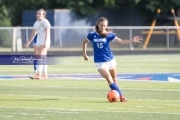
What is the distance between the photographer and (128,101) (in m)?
15.9

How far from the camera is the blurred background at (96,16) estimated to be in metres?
41.1

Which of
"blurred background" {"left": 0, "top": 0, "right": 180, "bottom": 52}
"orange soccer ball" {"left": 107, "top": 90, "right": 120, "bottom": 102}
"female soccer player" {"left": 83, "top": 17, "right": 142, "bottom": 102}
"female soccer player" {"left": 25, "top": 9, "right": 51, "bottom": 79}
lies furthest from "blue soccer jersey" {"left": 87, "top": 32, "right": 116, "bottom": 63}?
"blurred background" {"left": 0, "top": 0, "right": 180, "bottom": 52}

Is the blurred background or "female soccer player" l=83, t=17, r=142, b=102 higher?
"female soccer player" l=83, t=17, r=142, b=102

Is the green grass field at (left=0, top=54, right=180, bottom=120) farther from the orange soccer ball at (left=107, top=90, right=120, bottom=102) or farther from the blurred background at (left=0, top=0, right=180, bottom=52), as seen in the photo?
the blurred background at (left=0, top=0, right=180, bottom=52)

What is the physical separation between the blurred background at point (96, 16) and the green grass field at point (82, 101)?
2004 cm

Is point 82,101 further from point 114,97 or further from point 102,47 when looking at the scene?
point 102,47

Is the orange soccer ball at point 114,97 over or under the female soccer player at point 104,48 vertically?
under

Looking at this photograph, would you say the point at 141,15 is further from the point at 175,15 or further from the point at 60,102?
the point at 60,102

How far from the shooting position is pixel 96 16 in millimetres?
50500

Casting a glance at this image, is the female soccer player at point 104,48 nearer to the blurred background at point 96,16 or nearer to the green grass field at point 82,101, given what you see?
the green grass field at point 82,101

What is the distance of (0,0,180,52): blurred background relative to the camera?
Answer: 41094 mm

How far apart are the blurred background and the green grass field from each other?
20045 millimetres

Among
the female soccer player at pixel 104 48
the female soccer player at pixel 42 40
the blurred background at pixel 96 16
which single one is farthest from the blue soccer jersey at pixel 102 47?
the blurred background at pixel 96 16

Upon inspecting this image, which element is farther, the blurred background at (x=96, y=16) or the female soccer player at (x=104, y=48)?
Result: the blurred background at (x=96, y=16)
